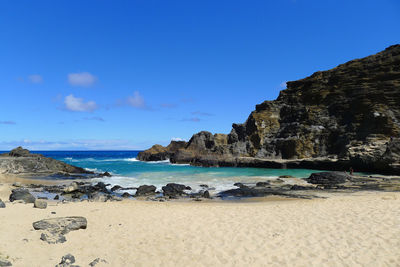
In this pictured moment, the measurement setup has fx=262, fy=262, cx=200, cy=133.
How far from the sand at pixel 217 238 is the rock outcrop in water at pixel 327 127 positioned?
92.2 feet

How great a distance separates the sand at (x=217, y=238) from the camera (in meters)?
6.58

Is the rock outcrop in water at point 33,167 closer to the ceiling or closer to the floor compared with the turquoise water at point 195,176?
closer to the ceiling

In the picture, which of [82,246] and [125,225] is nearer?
[82,246]

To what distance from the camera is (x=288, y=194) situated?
18.2 meters

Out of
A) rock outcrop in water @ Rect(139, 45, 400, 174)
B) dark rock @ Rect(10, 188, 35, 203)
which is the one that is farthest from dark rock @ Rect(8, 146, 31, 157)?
dark rock @ Rect(10, 188, 35, 203)

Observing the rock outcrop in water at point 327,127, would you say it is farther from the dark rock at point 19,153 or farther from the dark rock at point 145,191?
the dark rock at point 19,153

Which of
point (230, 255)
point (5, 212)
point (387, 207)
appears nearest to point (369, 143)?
point (387, 207)

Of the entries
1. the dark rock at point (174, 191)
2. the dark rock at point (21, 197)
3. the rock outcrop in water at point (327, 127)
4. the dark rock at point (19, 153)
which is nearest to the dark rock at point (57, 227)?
the dark rock at point (21, 197)

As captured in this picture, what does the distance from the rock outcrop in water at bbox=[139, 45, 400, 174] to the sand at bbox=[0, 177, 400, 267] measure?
92.2 ft

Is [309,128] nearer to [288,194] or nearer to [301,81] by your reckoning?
[301,81]

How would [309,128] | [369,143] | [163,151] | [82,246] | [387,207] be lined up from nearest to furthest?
[82,246]
[387,207]
[369,143]
[309,128]
[163,151]

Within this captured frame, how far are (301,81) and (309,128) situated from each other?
15.3 metres

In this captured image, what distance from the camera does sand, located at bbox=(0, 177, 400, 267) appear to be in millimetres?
6582

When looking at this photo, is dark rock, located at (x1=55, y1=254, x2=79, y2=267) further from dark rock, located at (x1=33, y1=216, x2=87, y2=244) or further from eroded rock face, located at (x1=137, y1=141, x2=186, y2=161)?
eroded rock face, located at (x1=137, y1=141, x2=186, y2=161)
